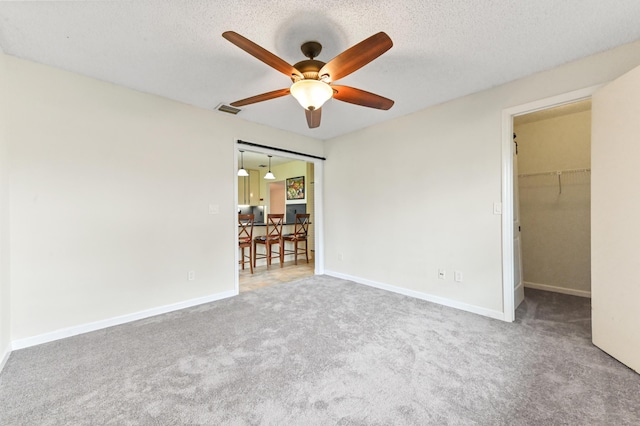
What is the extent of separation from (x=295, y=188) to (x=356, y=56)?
18.5 ft

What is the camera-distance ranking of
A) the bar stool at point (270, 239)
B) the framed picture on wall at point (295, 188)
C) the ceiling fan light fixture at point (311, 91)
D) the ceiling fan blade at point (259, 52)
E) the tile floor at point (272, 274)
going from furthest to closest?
the framed picture on wall at point (295, 188), the bar stool at point (270, 239), the tile floor at point (272, 274), the ceiling fan light fixture at point (311, 91), the ceiling fan blade at point (259, 52)

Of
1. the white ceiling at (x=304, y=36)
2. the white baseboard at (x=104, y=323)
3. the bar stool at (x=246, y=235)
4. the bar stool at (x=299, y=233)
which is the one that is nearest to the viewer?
the white ceiling at (x=304, y=36)

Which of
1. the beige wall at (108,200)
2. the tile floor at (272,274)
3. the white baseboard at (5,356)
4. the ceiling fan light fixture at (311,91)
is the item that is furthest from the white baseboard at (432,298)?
the white baseboard at (5,356)

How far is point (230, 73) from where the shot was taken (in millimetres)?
2324

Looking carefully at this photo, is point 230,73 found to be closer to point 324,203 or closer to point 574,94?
point 324,203

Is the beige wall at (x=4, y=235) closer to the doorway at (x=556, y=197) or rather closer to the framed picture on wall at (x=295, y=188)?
the doorway at (x=556, y=197)

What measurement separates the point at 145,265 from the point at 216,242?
776 millimetres

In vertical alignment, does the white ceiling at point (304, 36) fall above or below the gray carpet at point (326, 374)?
above

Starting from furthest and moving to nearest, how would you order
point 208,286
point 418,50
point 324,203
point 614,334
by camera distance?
1. point 324,203
2. point 208,286
3. point 418,50
4. point 614,334

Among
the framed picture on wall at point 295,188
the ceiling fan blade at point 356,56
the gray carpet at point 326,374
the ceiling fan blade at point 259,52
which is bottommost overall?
the gray carpet at point 326,374

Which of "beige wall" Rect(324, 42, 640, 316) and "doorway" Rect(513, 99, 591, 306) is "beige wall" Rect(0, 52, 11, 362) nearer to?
"beige wall" Rect(324, 42, 640, 316)

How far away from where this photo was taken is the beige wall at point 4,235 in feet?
6.21

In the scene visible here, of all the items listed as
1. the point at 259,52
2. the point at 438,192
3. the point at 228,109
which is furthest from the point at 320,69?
the point at 438,192

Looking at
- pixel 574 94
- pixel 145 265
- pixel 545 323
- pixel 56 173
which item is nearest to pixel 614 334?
pixel 545 323
